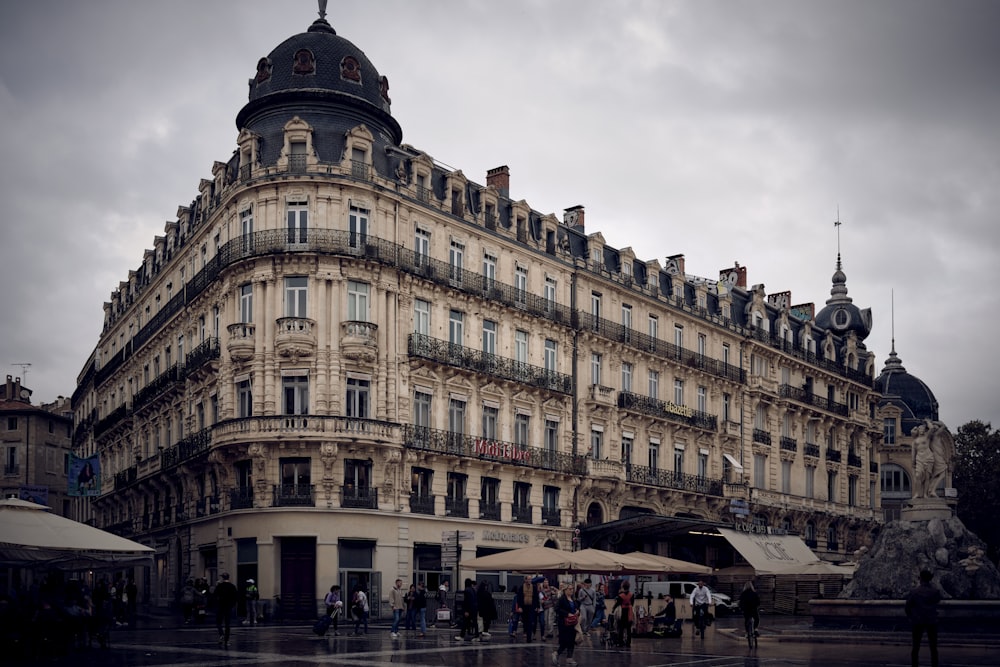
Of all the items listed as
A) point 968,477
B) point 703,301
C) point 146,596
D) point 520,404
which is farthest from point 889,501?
point 146,596

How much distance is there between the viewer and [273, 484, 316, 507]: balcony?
40.8 metres

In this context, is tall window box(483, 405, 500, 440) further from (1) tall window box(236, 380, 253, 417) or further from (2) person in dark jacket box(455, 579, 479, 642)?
(2) person in dark jacket box(455, 579, 479, 642)

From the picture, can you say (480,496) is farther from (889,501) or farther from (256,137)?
(889,501)

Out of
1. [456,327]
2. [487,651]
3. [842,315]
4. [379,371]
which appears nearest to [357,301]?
[379,371]

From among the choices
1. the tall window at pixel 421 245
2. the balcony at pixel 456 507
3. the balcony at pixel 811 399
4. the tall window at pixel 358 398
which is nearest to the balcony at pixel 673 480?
the balcony at pixel 811 399

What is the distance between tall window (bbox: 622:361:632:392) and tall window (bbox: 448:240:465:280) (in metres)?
11.6

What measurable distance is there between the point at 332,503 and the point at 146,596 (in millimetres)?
19336

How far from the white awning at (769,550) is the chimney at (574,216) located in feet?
55.7

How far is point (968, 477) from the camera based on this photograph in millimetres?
77500

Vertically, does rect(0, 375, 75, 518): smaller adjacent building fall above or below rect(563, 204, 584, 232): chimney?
below

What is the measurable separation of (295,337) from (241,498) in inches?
243

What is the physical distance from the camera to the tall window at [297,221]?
137 ft

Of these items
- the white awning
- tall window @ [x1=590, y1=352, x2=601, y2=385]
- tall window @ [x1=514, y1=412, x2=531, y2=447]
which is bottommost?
the white awning

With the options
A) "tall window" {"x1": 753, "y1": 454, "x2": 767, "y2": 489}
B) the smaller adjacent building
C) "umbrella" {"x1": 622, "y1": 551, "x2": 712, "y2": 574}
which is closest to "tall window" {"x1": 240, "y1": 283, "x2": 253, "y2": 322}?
"umbrella" {"x1": 622, "y1": 551, "x2": 712, "y2": 574}
